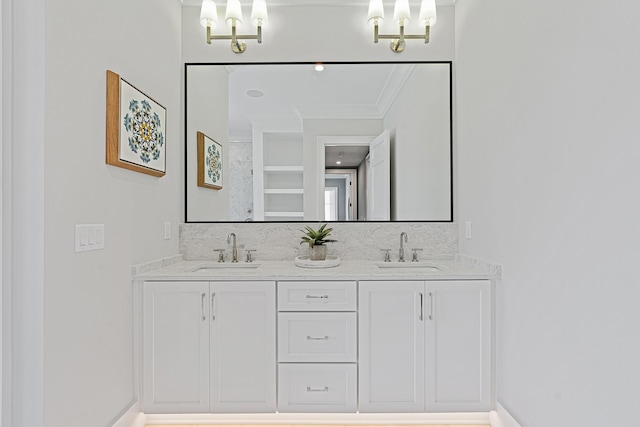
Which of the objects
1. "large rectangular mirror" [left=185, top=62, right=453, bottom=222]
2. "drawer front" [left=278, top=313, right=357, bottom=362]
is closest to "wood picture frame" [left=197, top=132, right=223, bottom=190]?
"large rectangular mirror" [left=185, top=62, right=453, bottom=222]

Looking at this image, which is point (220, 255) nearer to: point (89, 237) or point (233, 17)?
point (89, 237)

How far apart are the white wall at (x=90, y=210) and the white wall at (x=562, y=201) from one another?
1.90m

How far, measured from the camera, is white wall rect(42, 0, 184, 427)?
125 centimetres

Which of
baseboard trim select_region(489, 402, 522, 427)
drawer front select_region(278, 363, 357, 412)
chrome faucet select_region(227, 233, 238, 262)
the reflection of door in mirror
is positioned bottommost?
baseboard trim select_region(489, 402, 522, 427)

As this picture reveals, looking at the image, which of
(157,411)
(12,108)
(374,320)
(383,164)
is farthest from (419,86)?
(157,411)

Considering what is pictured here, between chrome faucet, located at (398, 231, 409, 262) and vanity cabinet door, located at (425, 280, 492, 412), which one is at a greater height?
chrome faucet, located at (398, 231, 409, 262)

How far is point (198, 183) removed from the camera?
241cm

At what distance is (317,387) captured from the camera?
5.92 feet

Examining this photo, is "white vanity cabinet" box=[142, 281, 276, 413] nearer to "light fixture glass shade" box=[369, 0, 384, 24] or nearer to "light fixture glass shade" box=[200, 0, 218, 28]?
"light fixture glass shade" box=[200, 0, 218, 28]

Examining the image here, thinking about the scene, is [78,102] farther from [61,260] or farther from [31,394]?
[31,394]

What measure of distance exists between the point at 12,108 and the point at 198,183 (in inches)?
49.7

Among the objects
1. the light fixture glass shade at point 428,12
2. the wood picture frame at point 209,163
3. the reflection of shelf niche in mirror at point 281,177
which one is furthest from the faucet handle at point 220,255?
the light fixture glass shade at point 428,12

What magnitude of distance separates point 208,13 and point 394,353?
2.35 meters

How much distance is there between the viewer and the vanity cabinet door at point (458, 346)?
5.89ft
